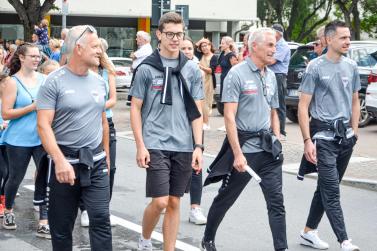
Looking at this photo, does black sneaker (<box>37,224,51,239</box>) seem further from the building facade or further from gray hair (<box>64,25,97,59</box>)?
the building facade

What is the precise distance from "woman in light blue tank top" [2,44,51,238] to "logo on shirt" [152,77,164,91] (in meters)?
1.73

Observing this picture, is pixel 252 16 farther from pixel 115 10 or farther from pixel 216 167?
pixel 216 167

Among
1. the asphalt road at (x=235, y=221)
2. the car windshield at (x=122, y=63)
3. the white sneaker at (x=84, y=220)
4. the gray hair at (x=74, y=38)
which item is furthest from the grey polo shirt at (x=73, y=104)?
the car windshield at (x=122, y=63)

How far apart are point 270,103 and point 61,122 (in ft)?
6.15

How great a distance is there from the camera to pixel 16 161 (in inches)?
309

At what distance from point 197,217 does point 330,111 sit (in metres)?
1.82

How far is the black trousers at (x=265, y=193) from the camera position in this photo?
21.6 feet

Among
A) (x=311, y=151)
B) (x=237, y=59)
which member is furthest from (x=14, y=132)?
(x=237, y=59)

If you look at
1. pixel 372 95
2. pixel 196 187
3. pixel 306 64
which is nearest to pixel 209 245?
pixel 196 187

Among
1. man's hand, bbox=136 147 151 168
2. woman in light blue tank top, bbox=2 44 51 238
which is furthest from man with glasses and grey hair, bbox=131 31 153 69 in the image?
man's hand, bbox=136 147 151 168

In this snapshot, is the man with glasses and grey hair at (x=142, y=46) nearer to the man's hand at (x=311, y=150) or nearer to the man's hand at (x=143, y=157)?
the man's hand at (x=311, y=150)

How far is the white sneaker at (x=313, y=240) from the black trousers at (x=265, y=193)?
89 centimetres

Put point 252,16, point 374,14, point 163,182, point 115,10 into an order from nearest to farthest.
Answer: point 163,182 < point 115,10 < point 252,16 < point 374,14

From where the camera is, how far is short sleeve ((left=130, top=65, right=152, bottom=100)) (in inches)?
255
